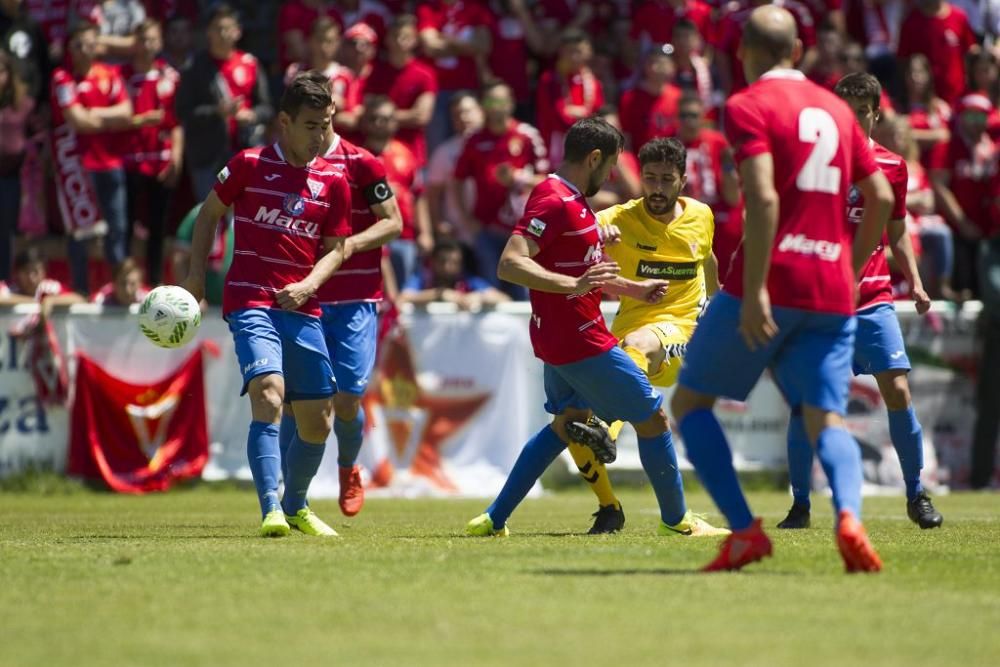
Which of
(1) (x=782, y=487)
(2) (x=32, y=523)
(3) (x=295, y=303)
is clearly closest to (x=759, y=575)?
(3) (x=295, y=303)

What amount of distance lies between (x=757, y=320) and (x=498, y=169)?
33.3ft

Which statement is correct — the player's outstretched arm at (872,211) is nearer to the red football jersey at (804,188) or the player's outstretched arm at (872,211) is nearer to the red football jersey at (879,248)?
the red football jersey at (804,188)

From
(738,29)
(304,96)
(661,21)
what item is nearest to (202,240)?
(304,96)

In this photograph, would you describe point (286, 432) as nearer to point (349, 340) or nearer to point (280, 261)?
point (349, 340)

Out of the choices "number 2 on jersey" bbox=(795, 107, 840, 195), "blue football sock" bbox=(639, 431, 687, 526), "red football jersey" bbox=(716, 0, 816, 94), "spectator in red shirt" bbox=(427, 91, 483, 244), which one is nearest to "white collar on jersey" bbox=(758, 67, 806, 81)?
"number 2 on jersey" bbox=(795, 107, 840, 195)

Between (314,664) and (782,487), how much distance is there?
11554 mm

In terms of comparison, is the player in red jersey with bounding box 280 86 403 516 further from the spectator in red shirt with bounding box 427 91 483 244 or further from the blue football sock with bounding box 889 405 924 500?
the spectator in red shirt with bounding box 427 91 483 244

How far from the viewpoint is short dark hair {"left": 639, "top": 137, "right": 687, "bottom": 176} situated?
34.4 ft

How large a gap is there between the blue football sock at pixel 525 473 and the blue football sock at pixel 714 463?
2263 mm

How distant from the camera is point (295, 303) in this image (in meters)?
9.59

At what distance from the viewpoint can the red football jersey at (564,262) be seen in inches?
357

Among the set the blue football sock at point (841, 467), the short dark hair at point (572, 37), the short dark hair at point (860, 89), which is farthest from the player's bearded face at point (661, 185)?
the short dark hair at point (572, 37)

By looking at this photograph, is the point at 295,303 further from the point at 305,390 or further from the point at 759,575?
the point at 759,575

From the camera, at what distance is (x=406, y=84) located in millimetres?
17672
